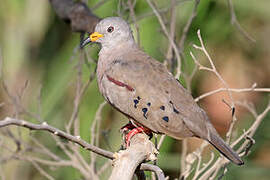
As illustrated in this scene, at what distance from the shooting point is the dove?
319cm

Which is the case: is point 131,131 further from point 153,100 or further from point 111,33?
point 111,33

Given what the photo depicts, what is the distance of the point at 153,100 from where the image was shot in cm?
325

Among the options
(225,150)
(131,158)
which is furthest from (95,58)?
(131,158)

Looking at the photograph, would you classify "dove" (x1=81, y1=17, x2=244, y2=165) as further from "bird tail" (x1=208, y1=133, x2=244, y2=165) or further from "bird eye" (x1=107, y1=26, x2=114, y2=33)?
"bird eye" (x1=107, y1=26, x2=114, y2=33)

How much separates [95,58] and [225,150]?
6.70 ft

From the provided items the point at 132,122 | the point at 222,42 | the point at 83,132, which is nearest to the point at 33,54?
the point at 83,132

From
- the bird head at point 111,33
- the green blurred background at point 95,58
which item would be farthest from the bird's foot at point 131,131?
the green blurred background at point 95,58

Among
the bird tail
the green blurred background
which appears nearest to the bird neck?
the green blurred background

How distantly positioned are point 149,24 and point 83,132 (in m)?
1.04

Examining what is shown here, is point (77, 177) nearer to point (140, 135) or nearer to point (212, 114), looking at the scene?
point (140, 135)

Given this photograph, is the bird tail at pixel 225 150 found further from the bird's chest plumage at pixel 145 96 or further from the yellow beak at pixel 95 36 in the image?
the yellow beak at pixel 95 36

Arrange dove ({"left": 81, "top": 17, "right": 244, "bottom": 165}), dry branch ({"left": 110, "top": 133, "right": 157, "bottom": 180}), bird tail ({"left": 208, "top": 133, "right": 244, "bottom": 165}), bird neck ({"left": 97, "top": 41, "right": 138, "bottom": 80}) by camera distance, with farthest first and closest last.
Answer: bird neck ({"left": 97, "top": 41, "right": 138, "bottom": 80}), dove ({"left": 81, "top": 17, "right": 244, "bottom": 165}), bird tail ({"left": 208, "top": 133, "right": 244, "bottom": 165}), dry branch ({"left": 110, "top": 133, "right": 157, "bottom": 180})

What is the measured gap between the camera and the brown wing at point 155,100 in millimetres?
3197

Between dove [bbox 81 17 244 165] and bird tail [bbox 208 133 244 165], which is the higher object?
dove [bbox 81 17 244 165]
